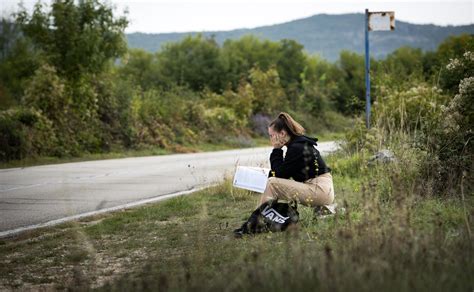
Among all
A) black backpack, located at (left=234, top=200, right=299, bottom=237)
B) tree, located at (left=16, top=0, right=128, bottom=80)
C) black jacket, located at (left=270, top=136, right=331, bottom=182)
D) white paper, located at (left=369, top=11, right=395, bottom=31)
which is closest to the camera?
black backpack, located at (left=234, top=200, right=299, bottom=237)

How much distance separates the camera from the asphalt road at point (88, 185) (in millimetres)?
10281

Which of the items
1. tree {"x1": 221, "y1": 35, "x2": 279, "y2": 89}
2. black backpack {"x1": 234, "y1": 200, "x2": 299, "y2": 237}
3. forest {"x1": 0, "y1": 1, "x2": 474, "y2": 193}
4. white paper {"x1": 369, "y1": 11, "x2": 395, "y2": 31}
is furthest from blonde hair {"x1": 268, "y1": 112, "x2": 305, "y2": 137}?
tree {"x1": 221, "y1": 35, "x2": 279, "y2": 89}

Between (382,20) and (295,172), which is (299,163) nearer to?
(295,172)

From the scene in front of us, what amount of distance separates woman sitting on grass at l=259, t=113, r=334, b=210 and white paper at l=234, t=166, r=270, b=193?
0.08m

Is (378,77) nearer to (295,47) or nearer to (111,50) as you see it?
(111,50)

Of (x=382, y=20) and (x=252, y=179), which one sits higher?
(x=382, y=20)

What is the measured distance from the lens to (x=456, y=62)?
10727 mm

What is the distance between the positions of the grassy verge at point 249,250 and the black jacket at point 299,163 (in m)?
0.55

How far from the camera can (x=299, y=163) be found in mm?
8250

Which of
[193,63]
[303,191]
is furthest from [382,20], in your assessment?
[193,63]

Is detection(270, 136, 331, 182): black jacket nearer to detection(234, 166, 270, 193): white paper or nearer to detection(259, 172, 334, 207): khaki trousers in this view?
detection(259, 172, 334, 207): khaki trousers

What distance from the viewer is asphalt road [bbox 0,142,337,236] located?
1028 centimetres

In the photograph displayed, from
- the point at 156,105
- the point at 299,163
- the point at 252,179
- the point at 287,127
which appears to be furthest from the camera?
the point at 156,105

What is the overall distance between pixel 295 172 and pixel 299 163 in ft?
0.44
